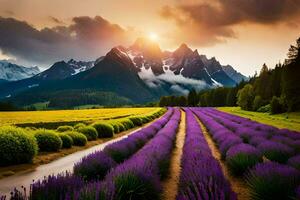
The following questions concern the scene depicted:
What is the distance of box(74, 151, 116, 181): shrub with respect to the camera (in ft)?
33.2

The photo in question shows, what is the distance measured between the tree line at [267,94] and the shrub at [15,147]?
168 ft

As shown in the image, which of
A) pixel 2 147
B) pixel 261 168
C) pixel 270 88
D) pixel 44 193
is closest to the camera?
pixel 44 193

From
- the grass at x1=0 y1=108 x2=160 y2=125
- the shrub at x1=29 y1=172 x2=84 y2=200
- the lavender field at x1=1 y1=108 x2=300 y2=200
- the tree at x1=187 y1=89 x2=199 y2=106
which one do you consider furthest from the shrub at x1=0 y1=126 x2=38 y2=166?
the tree at x1=187 y1=89 x2=199 y2=106

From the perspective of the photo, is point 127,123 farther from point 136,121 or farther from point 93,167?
point 93,167

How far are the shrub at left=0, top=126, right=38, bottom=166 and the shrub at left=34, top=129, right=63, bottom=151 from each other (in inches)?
117

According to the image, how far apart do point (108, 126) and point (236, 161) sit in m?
18.1

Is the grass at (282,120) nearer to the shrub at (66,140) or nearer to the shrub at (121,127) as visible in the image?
the shrub at (121,127)

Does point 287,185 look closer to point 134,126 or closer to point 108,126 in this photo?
Answer: point 108,126

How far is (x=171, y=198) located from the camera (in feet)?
30.4

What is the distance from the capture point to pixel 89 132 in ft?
86.4

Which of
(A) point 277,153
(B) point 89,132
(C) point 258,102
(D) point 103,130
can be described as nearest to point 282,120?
(D) point 103,130

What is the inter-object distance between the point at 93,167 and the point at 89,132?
16212mm

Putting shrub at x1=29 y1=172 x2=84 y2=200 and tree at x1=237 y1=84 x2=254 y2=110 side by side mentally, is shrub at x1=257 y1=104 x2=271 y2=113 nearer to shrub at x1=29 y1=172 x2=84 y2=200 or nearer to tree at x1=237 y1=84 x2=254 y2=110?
tree at x1=237 y1=84 x2=254 y2=110

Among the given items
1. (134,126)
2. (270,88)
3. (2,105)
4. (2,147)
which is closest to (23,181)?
(2,147)
